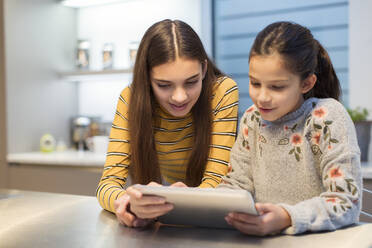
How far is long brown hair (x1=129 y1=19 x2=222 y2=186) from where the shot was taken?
3.99 feet

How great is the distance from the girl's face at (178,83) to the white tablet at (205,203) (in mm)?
394

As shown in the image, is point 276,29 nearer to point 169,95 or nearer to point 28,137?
point 169,95

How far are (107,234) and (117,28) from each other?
8.20 ft

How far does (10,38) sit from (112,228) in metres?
2.27

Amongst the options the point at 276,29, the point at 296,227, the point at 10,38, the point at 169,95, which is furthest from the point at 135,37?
the point at 296,227

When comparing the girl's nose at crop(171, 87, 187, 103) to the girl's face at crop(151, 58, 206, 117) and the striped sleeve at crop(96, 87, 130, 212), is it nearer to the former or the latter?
the girl's face at crop(151, 58, 206, 117)

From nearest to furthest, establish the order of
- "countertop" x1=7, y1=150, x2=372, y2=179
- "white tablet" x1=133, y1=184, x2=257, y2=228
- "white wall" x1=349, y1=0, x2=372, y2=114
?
"white tablet" x1=133, y1=184, x2=257, y2=228, "white wall" x1=349, y1=0, x2=372, y2=114, "countertop" x1=7, y1=150, x2=372, y2=179

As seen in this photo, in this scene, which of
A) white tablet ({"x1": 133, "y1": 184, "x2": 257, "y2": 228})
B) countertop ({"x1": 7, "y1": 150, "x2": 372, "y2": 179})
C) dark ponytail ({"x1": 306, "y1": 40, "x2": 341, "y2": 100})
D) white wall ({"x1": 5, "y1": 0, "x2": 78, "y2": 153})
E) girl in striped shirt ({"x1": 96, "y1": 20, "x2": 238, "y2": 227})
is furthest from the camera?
white wall ({"x1": 5, "y1": 0, "x2": 78, "y2": 153})

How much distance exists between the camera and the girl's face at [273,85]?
36.6 inches

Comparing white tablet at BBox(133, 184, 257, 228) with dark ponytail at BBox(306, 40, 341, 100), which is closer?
white tablet at BBox(133, 184, 257, 228)

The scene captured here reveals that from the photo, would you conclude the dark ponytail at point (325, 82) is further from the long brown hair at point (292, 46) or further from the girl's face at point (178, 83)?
the girl's face at point (178, 83)

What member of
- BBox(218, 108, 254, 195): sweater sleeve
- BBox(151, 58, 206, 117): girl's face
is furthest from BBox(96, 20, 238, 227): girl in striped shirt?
BBox(218, 108, 254, 195): sweater sleeve

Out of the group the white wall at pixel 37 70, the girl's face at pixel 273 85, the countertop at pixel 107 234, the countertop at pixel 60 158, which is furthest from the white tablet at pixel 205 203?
the white wall at pixel 37 70

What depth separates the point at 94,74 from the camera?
9.81ft
